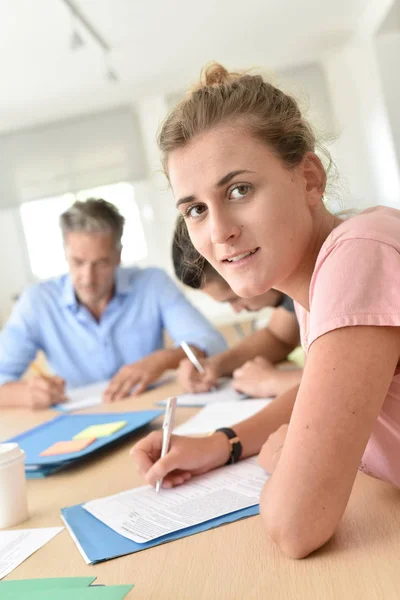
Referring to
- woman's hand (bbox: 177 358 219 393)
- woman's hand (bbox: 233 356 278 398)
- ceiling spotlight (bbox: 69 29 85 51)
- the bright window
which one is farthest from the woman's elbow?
the bright window

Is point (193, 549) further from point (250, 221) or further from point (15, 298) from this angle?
point (15, 298)

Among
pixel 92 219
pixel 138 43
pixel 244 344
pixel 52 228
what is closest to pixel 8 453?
pixel 244 344

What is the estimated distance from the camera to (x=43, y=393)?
2.21m

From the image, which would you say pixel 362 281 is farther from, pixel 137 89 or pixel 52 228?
pixel 52 228

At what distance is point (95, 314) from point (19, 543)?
1.84m

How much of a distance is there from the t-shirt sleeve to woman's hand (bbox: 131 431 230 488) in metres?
0.44

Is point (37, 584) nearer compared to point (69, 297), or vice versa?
point (37, 584)

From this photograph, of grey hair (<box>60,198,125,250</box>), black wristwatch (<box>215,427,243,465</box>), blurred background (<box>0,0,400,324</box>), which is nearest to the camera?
black wristwatch (<box>215,427,243,465</box>)

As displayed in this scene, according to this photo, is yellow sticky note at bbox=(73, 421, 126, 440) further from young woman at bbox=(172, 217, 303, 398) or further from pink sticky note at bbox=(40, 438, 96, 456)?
young woman at bbox=(172, 217, 303, 398)

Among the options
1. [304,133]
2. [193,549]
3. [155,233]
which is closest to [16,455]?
[193,549]

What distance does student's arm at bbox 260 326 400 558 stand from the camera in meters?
0.74

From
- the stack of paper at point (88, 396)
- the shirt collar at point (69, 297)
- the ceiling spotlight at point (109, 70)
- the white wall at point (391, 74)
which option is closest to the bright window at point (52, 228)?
the ceiling spotlight at point (109, 70)

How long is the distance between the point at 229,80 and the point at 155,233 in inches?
249

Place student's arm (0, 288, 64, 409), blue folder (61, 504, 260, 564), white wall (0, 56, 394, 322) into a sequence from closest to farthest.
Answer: blue folder (61, 504, 260, 564) → student's arm (0, 288, 64, 409) → white wall (0, 56, 394, 322)
